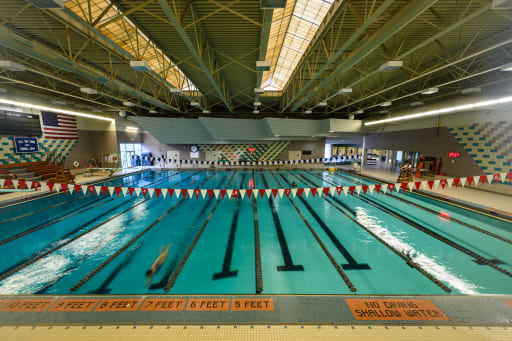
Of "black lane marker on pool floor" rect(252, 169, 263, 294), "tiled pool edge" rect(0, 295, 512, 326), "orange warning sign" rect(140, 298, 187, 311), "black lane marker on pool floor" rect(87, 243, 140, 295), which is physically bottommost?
"black lane marker on pool floor" rect(87, 243, 140, 295)

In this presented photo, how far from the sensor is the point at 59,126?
587 inches

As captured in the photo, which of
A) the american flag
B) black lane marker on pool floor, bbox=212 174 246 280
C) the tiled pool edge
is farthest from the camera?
the american flag

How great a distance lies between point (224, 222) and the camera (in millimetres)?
7109

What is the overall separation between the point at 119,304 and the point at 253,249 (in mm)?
3086

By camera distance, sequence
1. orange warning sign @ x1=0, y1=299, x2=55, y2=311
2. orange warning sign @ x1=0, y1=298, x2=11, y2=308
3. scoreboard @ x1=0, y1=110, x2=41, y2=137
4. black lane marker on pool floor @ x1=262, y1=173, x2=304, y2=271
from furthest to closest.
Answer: scoreboard @ x1=0, y1=110, x2=41, y2=137
black lane marker on pool floor @ x1=262, y1=173, x2=304, y2=271
orange warning sign @ x1=0, y1=298, x2=11, y2=308
orange warning sign @ x1=0, y1=299, x2=55, y2=311

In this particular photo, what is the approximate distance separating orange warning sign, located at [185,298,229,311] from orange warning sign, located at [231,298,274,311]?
0.43 ft

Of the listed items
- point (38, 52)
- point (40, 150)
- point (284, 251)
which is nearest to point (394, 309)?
point (284, 251)

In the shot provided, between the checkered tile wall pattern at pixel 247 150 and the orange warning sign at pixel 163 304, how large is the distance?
63.0 ft

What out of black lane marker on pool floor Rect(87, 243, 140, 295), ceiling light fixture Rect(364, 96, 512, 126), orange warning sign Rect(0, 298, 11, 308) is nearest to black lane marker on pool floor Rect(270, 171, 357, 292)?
black lane marker on pool floor Rect(87, 243, 140, 295)

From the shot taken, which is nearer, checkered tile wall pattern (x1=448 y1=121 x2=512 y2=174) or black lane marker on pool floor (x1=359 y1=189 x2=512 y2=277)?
black lane marker on pool floor (x1=359 y1=189 x2=512 y2=277)

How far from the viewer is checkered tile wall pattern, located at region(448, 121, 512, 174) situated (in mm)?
9680

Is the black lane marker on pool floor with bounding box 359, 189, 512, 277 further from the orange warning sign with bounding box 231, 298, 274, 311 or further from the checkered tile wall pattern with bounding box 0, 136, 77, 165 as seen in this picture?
the checkered tile wall pattern with bounding box 0, 136, 77, 165

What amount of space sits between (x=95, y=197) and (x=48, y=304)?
8842 millimetres

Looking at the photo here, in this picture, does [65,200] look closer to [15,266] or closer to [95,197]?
[95,197]
